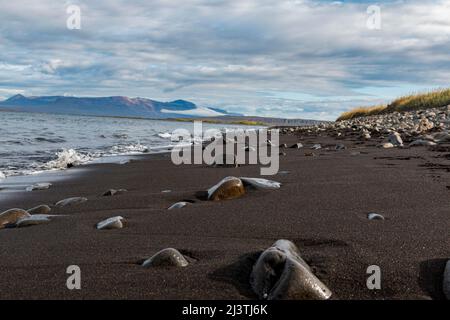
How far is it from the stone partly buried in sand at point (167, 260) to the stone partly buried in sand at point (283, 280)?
1.36 feet

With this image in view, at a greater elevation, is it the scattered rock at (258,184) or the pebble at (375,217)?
the scattered rock at (258,184)

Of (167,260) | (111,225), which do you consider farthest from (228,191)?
(167,260)

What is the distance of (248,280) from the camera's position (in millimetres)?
2072

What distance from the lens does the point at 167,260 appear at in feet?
7.55

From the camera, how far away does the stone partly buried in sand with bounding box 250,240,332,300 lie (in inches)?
71.7

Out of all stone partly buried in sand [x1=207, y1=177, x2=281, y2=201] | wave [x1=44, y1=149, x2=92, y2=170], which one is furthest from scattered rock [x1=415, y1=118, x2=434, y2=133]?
stone partly buried in sand [x1=207, y1=177, x2=281, y2=201]

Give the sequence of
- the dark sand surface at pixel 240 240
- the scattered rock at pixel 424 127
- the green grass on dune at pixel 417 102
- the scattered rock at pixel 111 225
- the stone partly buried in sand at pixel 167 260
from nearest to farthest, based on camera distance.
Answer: the dark sand surface at pixel 240 240 → the stone partly buried in sand at pixel 167 260 → the scattered rock at pixel 111 225 → the scattered rock at pixel 424 127 → the green grass on dune at pixel 417 102

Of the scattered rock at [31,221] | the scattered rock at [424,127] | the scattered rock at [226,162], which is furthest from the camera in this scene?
the scattered rock at [424,127]

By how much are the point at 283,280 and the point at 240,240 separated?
2.91 ft

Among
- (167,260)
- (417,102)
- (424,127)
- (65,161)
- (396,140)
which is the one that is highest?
(417,102)

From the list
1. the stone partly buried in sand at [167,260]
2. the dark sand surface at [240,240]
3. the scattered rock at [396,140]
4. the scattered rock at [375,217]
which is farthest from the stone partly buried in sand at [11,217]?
the scattered rock at [396,140]

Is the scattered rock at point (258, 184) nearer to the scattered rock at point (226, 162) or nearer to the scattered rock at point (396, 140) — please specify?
the scattered rock at point (226, 162)

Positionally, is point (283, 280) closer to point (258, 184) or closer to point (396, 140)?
point (258, 184)

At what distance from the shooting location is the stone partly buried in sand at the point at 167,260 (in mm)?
2287
